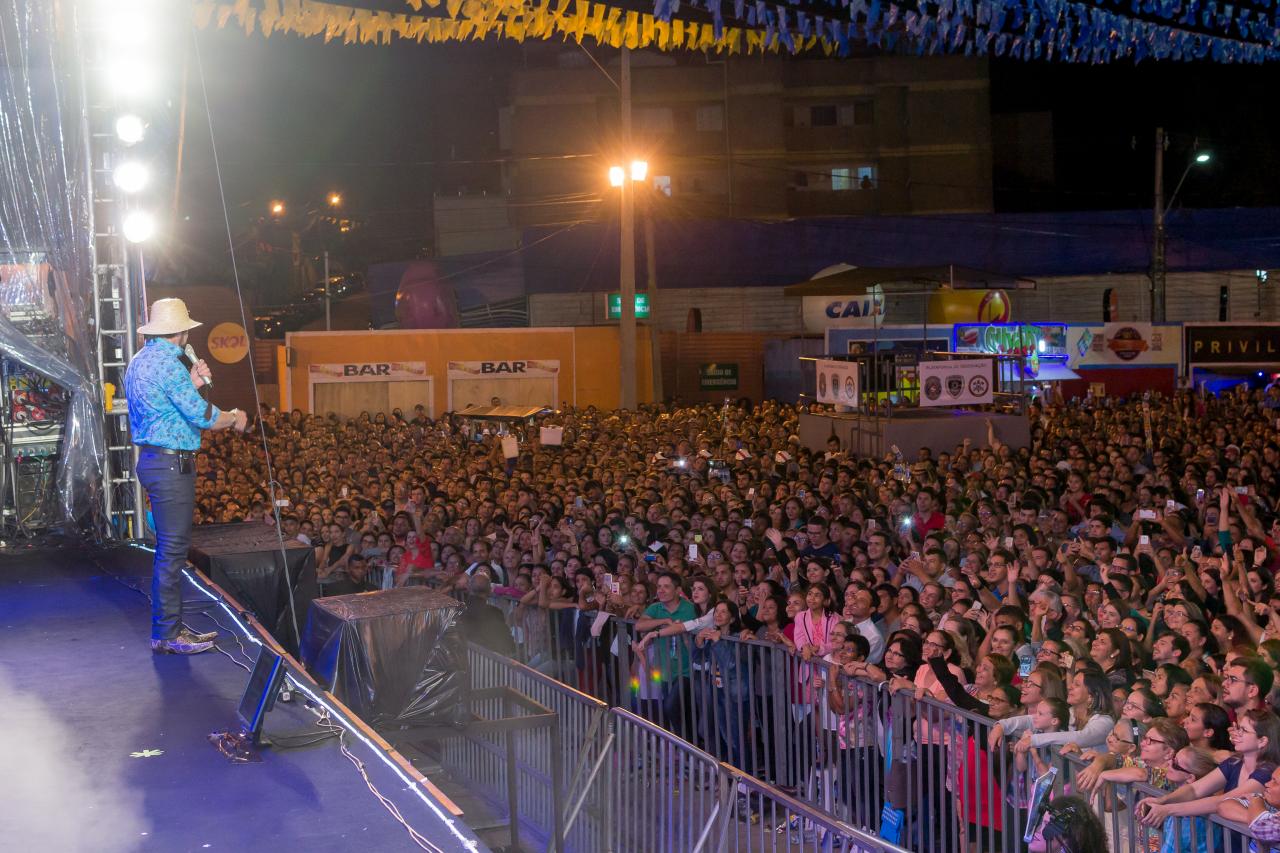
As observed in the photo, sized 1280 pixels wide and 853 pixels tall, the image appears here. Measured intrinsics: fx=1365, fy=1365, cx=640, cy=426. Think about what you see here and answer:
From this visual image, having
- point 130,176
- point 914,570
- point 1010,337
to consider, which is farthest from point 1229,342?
point 130,176

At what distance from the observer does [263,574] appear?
786cm

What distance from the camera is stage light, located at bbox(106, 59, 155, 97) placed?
832cm

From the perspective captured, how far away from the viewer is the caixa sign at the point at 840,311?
28391 mm

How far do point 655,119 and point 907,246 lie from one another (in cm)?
1150

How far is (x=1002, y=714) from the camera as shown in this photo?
5926mm

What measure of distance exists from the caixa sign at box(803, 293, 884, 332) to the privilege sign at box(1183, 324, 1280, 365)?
19.6ft

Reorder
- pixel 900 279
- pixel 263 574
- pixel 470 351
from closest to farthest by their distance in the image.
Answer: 1. pixel 263 574
2. pixel 900 279
3. pixel 470 351

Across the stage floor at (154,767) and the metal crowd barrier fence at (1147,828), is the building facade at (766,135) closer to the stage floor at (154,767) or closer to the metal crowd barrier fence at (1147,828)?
the stage floor at (154,767)

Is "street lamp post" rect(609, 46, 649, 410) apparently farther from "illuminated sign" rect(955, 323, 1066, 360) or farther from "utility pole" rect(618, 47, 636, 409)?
"illuminated sign" rect(955, 323, 1066, 360)

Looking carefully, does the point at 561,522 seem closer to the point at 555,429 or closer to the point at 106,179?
the point at 106,179

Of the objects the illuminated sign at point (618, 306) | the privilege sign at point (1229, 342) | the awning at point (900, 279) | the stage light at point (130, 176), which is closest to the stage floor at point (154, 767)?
the stage light at point (130, 176)

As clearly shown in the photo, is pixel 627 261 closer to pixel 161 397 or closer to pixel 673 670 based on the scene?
pixel 673 670

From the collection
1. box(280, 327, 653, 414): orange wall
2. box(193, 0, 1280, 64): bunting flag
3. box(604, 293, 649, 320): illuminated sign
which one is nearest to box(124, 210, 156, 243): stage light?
box(193, 0, 1280, 64): bunting flag

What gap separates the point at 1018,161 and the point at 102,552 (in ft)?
A: 150
